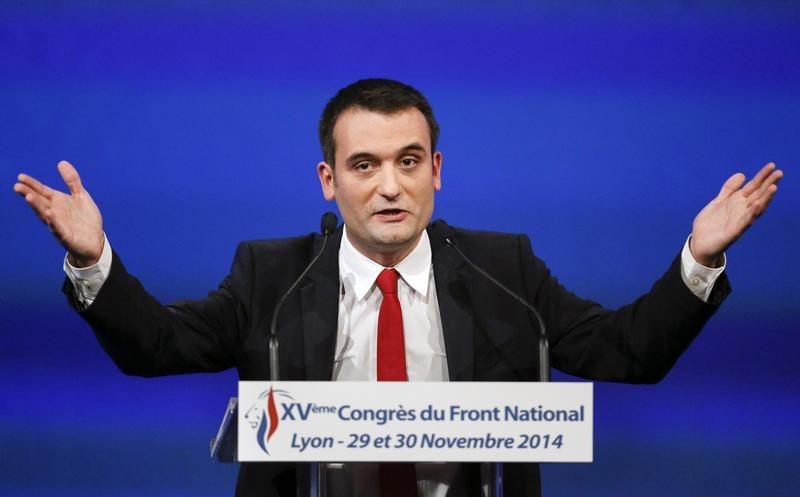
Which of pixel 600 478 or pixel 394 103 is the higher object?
pixel 394 103

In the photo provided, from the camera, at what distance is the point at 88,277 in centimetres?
195

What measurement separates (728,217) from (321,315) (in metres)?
0.86

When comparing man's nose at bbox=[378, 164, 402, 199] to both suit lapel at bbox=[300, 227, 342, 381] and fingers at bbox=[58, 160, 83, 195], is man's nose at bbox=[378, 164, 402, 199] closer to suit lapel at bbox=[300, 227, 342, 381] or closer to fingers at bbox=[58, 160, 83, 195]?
suit lapel at bbox=[300, 227, 342, 381]

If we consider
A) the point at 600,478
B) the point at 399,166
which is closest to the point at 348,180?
the point at 399,166

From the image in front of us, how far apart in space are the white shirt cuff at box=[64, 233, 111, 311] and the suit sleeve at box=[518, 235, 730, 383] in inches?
38.4

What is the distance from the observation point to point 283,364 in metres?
2.28

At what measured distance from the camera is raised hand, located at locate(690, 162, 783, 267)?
1943 millimetres

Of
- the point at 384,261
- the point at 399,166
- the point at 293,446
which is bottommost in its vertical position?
the point at 293,446

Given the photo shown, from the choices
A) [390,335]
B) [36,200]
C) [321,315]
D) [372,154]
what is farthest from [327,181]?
[36,200]

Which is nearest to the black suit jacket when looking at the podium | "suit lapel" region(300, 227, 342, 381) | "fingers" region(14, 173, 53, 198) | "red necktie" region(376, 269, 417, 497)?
"suit lapel" region(300, 227, 342, 381)

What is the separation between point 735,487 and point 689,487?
5.7 inches

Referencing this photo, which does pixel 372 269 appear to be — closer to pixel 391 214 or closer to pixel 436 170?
pixel 391 214

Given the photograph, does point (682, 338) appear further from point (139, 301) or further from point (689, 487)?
point (689, 487)

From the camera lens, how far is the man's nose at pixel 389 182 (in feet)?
7.37
